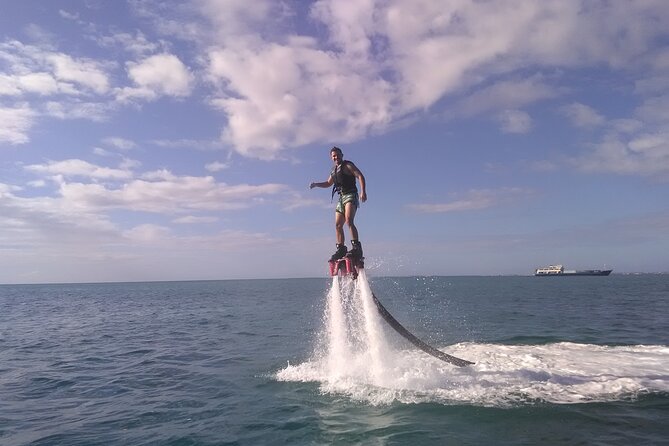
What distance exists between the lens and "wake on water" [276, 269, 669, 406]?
1287 centimetres

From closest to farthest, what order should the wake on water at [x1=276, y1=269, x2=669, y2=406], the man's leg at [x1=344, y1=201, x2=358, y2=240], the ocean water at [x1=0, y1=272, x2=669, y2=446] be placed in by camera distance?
the ocean water at [x1=0, y1=272, x2=669, y2=446]
the wake on water at [x1=276, y1=269, x2=669, y2=406]
the man's leg at [x1=344, y1=201, x2=358, y2=240]

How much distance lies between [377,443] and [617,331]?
74.7 feet

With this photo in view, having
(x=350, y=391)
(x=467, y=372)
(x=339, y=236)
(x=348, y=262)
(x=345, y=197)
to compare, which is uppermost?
(x=345, y=197)

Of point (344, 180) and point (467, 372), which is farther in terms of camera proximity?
point (467, 372)

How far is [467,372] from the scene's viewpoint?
15.1 meters

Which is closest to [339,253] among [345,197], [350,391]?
[345,197]

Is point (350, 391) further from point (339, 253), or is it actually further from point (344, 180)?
point (344, 180)

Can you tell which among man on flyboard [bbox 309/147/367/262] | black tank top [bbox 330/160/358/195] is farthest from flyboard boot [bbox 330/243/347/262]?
black tank top [bbox 330/160/358/195]

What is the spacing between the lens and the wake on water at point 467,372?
1287 cm

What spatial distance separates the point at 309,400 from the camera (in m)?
13.3

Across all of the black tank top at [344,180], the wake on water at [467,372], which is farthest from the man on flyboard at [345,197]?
the wake on water at [467,372]

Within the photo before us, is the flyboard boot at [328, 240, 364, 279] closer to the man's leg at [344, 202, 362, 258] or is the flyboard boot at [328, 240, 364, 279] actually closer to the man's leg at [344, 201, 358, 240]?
the man's leg at [344, 202, 362, 258]

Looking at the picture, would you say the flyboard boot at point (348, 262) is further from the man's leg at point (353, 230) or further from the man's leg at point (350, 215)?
the man's leg at point (350, 215)

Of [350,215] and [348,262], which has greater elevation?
[350,215]
